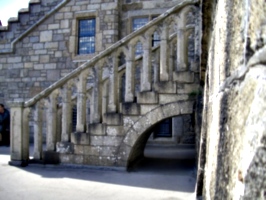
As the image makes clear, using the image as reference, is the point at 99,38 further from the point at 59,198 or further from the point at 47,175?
the point at 59,198

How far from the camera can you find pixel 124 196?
10.8 feet

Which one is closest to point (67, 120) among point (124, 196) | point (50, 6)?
point (124, 196)

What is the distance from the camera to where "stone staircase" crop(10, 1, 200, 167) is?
4.42 m

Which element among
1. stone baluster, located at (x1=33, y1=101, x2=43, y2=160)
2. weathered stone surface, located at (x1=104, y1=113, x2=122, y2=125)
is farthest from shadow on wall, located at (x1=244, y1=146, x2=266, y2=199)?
stone baluster, located at (x1=33, y1=101, x2=43, y2=160)

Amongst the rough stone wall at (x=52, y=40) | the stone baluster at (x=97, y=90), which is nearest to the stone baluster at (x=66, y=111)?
the stone baluster at (x=97, y=90)

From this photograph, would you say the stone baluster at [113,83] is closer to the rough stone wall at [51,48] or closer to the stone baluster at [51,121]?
the stone baluster at [51,121]

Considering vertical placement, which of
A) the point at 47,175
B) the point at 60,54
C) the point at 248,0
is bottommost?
the point at 47,175

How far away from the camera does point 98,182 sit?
3.95 metres

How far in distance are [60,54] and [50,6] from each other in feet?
6.01

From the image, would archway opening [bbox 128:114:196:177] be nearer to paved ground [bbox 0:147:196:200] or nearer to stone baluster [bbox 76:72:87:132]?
paved ground [bbox 0:147:196:200]

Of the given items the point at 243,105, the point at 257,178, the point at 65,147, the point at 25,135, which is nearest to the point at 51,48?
the point at 25,135

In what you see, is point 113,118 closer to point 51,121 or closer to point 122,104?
point 122,104

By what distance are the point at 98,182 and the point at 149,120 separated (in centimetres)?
126

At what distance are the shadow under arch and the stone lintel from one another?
14 cm
